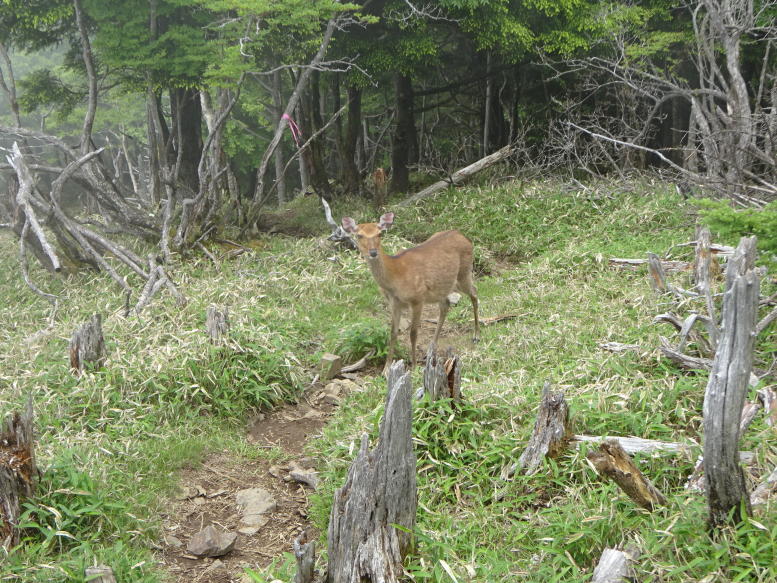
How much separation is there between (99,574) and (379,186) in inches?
402

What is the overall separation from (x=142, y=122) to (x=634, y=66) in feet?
65.0

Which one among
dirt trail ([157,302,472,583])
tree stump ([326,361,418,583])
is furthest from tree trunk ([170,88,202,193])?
tree stump ([326,361,418,583])

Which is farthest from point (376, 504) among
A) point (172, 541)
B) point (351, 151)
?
point (351, 151)

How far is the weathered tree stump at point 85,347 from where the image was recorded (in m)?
6.37

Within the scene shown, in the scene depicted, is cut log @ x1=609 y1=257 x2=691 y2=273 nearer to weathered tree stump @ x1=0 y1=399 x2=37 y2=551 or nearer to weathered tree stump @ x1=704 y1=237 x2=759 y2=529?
weathered tree stump @ x1=704 y1=237 x2=759 y2=529

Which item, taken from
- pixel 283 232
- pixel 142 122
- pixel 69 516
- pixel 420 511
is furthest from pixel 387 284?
pixel 142 122

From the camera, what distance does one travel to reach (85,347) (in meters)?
6.40

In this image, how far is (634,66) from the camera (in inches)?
501

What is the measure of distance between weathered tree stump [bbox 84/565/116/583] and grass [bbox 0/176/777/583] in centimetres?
15

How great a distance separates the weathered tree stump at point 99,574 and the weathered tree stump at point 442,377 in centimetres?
231

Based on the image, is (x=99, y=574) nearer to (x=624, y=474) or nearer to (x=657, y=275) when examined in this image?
(x=624, y=474)

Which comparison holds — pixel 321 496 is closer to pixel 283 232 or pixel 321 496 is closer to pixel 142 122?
pixel 283 232

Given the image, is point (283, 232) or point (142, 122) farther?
point (142, 122)

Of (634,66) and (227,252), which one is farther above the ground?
(634,66)
